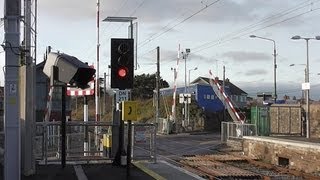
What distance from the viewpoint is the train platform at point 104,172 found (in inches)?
524

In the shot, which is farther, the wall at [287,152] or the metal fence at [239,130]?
the metal fence at [239,130]

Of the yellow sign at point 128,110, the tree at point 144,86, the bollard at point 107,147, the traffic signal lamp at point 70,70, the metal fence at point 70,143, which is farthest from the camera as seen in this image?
the tree at point 144,86

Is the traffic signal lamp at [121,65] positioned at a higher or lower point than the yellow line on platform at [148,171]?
higher

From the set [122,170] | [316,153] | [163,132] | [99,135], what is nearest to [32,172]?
[122,170]

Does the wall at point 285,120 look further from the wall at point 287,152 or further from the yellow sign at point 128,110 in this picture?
the yellow sign at point 128,110

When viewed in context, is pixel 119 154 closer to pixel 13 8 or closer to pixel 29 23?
pixel 29 23

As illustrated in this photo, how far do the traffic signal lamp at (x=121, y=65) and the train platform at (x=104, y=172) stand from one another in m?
2.06

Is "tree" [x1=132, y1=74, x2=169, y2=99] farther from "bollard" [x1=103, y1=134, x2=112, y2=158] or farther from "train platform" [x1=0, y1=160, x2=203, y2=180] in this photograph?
"train platform" [x1=0, y1=160, x2=203, y2=180]

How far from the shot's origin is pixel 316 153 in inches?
818

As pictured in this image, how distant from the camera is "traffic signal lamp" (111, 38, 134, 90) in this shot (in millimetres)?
13891

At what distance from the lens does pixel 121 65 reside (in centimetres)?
1395

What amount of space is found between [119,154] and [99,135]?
15.4ft

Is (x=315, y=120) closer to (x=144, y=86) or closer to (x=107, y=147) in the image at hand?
(x=107, y=147)

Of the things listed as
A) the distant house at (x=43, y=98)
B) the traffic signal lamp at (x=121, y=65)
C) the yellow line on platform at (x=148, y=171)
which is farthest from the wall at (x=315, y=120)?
Answer: the traffic signal lamp at (x=121, y=65)
